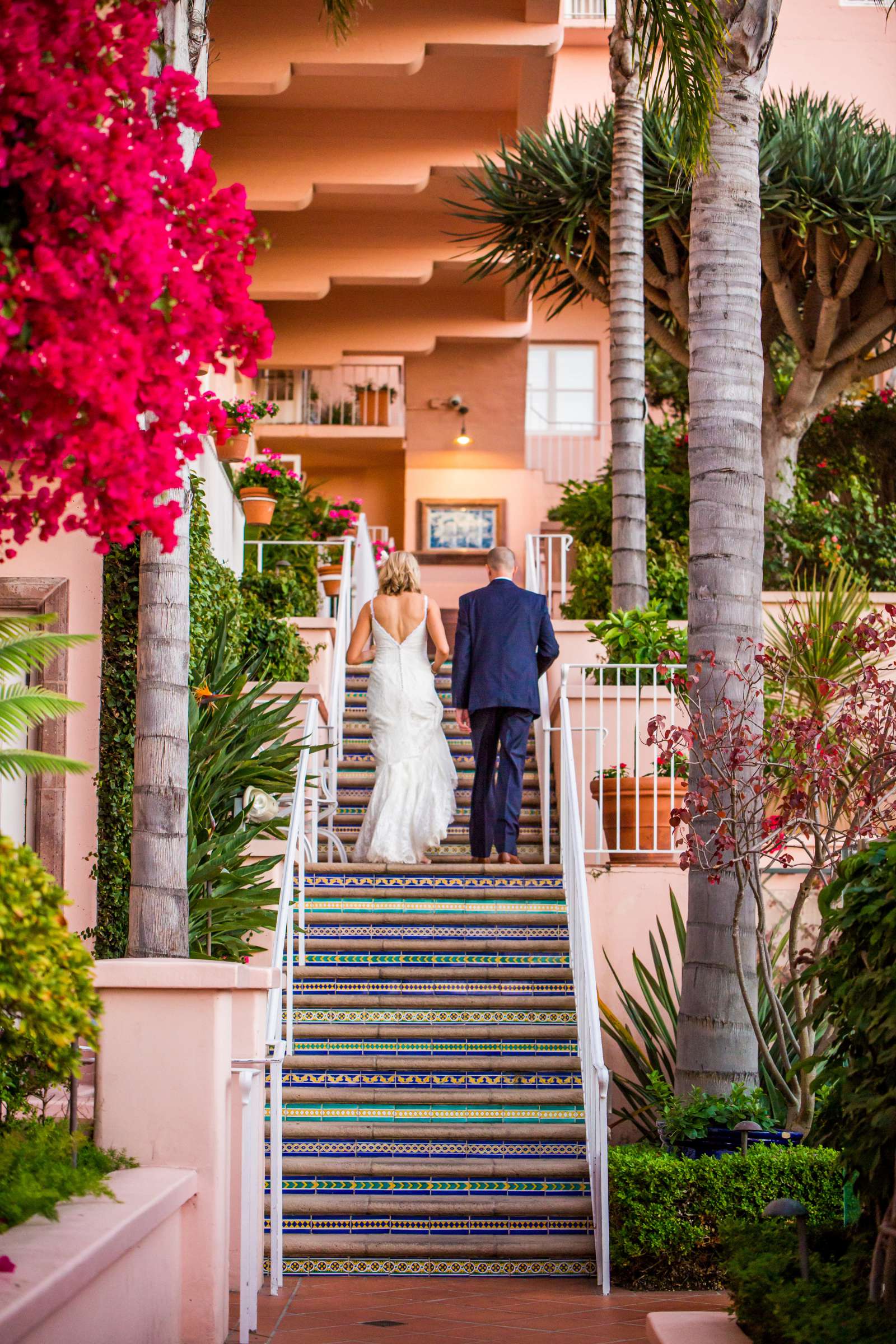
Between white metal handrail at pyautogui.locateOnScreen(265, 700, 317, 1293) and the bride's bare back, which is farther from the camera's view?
the bride's bare back

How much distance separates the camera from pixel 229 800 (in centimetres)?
848

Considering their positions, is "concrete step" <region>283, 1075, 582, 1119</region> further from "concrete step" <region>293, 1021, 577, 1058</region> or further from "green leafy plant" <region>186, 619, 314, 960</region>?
"green leafy plant" <region>186, 619, 314, 960</region>

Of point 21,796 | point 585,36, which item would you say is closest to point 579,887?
point 21,796

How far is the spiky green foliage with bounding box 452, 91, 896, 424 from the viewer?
14.8 m

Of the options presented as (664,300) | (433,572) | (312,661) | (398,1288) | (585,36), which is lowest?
(398,1288)

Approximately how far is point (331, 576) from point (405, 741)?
21.6 ft

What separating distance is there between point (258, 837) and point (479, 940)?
1326 mm

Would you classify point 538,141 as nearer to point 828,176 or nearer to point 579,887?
point 828,176

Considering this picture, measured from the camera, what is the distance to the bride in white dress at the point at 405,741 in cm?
916

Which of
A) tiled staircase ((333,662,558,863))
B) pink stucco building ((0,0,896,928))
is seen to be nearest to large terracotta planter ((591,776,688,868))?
tiled staircase ((333,662,558,863))

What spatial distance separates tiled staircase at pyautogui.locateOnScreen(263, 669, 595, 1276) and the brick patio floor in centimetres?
26

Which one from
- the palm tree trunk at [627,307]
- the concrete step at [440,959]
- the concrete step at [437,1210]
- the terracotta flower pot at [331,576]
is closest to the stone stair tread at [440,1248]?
the concrete step at [437,1210]

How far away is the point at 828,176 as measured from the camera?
584 inches

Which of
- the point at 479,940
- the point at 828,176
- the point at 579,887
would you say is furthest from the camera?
the point at 828,176
